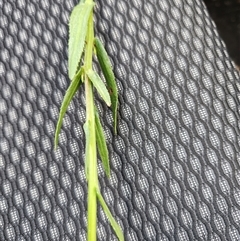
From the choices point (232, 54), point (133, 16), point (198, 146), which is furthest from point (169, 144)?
point (232, 54)

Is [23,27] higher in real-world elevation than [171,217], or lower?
higher

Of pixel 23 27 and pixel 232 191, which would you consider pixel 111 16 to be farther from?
pixel 232 191

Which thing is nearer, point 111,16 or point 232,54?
point 111,16
